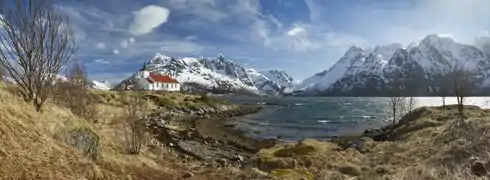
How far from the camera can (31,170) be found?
838cm

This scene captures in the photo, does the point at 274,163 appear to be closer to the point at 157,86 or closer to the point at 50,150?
the point at 50,150

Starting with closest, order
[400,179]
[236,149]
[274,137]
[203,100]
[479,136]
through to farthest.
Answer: [400,179] < [479,136] < [236,149] < [274,137] < [203,100]

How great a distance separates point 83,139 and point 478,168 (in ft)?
36.9

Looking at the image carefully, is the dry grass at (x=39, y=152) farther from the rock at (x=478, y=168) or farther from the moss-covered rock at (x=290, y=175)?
the rock at (x=478, y=168)

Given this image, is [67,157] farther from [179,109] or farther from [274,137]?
[179,109]

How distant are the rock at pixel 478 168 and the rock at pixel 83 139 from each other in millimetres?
10708

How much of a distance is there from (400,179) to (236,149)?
25.5m

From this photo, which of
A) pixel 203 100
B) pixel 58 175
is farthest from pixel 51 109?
pixel 203 100

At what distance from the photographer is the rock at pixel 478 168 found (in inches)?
367

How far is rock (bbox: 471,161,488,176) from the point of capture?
9.32m

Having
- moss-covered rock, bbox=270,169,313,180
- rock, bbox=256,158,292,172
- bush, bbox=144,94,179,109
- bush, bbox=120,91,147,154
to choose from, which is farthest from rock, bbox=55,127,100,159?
bush, bbox=144,94,179,109

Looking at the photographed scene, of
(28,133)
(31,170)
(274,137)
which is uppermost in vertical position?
(28,133)

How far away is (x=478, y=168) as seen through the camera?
9.55 meters

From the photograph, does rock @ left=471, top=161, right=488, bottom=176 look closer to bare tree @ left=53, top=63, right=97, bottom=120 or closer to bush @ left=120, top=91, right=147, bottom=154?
bush @ left=120, top=91, right=147, bottom=154
